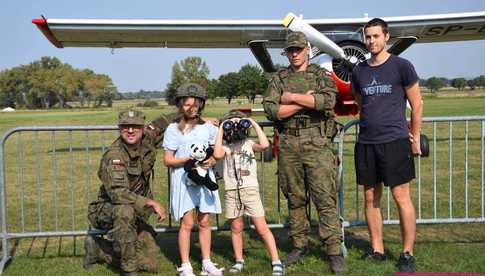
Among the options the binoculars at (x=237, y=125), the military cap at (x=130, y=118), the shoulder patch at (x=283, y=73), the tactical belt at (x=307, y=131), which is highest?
the shoulder patch at (x=283, y=73)

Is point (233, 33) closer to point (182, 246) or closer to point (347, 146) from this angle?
point (347, 146)

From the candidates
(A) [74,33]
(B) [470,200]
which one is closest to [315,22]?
(A) [74,33]

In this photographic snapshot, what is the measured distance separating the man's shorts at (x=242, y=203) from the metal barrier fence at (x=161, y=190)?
0.83 metres

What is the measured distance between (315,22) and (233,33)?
2.31m

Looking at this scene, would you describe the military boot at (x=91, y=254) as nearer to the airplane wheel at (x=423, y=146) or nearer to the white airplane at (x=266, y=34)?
the airplane wheel at (x=423, y=146)

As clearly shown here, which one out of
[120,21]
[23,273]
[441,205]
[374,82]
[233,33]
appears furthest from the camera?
[233,33]

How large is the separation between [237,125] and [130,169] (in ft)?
3.30

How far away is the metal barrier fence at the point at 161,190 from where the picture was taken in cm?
452

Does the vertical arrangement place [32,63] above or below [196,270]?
above

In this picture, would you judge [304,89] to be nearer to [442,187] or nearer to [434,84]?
[442,187]

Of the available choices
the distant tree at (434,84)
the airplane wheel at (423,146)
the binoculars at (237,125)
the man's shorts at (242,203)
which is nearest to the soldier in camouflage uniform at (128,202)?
the man's shorts at (242,203)

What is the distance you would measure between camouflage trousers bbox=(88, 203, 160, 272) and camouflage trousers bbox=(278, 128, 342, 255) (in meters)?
1.30

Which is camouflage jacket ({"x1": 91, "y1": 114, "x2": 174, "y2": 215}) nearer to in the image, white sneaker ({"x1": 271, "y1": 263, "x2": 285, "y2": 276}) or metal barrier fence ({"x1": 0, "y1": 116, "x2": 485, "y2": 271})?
metal barrier fence ({"x1": 0, "y1": 116, "x2": 485, "y2": 271})

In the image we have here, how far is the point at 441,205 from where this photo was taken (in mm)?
6301
